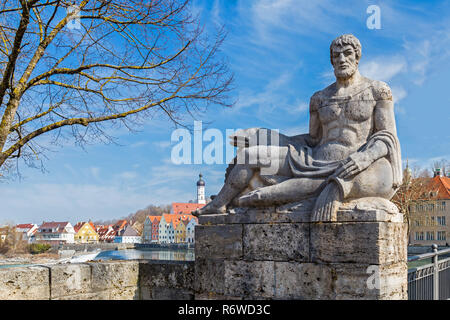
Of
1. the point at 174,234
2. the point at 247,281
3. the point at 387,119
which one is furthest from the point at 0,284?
the point at 174,234

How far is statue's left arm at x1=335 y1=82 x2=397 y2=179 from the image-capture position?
12.9ft

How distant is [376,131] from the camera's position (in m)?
4.34

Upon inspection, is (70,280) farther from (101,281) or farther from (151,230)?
(151,230)

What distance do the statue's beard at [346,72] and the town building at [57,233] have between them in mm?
93585

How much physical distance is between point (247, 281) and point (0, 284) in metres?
2.61

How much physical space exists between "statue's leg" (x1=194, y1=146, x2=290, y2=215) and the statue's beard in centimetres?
99

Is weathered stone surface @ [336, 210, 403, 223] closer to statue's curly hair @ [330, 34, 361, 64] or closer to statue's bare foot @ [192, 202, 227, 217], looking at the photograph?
statue's bare foot @ [192, 202, 227, 217]

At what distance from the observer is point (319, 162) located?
4.33 metres

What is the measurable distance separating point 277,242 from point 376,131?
155cm

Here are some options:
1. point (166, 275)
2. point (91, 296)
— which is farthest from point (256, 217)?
point (91, 296)

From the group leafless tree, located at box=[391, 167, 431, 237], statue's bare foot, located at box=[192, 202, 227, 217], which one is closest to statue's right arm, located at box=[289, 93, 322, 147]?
statue's bare foot, located at box=[192, 202, 227, 217]

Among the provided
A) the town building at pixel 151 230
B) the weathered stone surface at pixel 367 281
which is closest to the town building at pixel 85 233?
the town building at pixel 151 230

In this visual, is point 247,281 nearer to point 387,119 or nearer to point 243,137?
point 243,137

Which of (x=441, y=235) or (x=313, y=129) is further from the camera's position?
(x=441, y=235)
